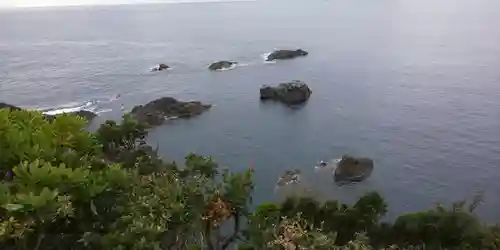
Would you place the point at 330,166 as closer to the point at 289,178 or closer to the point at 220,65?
the point at 289,178

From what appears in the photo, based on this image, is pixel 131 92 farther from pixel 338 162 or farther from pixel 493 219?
pixel 493 219

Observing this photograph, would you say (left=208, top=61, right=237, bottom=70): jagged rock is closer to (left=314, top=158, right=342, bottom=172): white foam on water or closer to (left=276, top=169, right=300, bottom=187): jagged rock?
(left=314, top=158, right=342, bottom=172): white foam on water

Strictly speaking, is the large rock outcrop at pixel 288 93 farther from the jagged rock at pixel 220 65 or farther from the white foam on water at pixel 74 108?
the jagged rock at pixel 220 65

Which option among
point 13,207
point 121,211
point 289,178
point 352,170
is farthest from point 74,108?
point 13,207

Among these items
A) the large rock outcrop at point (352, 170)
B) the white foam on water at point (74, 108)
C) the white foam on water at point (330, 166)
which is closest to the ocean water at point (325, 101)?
the white foam on water at point (74, 108)

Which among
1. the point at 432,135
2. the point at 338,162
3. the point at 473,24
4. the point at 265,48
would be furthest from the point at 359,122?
the point at 473,24

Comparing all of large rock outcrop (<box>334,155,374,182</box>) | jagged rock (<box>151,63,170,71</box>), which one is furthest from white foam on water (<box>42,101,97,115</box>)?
large rock outcrop (<box>334,155,374,182</box>)
